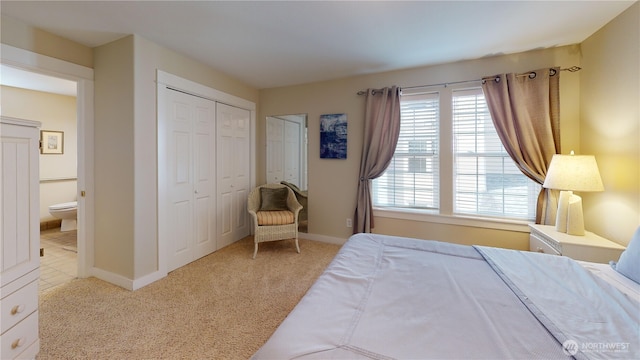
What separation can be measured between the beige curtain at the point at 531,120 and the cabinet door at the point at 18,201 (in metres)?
3.88

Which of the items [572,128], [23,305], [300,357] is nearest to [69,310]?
[23,305]

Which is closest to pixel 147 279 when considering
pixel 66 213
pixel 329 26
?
pixel 66 213

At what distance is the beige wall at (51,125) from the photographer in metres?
3.89

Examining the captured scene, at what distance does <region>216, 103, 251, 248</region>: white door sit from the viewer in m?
3.48

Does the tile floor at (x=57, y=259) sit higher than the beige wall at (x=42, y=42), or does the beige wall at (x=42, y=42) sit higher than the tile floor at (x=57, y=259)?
the beige wall at (x=42, y=42)

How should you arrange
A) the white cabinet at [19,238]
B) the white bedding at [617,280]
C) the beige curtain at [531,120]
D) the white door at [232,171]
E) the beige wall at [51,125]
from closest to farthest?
the white bedding at [617,280] → the white cabinet at [19,238] → the beige curtain at [531,120] → the white door at [232,171] → the beige wall at [51,125]

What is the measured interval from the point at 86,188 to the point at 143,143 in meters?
0.81

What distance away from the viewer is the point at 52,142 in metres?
4.32

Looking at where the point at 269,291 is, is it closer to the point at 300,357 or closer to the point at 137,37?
the point at 300,357

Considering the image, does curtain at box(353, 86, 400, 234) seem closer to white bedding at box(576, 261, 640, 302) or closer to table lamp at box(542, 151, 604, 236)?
table lamp at box(542, 151, 604, 236)

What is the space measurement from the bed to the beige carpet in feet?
3.28

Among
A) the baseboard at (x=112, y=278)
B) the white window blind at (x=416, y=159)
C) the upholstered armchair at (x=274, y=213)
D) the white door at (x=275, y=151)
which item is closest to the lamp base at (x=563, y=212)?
the white window blind at (x=416, y=159)

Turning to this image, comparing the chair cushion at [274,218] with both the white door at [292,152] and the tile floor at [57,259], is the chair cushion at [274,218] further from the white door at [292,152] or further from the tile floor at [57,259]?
the tile floor at [57,259]

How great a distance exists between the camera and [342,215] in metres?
3.69
